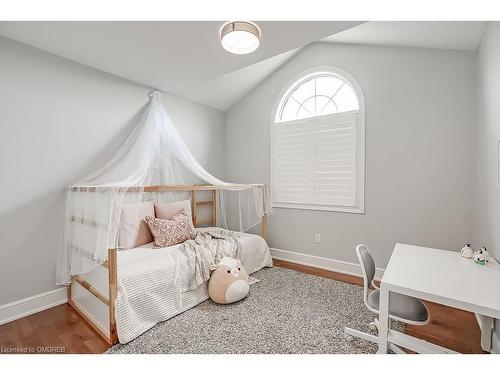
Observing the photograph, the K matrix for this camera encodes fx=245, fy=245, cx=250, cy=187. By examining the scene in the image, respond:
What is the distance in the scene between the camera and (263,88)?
3.78 meters

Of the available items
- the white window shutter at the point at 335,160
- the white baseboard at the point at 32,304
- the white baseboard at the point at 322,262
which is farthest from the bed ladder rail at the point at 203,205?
the white baseboard at the point at 32,304

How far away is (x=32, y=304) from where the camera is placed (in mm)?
2225

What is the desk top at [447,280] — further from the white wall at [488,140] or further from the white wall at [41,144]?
the white wall at [41,144]

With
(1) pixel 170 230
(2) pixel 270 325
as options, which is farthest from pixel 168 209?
(2) pixel 270 325

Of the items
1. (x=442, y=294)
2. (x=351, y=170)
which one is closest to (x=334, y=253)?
(x=351, y=170)

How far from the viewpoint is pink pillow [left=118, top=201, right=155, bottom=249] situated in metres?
2.38

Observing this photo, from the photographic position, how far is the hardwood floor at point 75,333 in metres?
1.76

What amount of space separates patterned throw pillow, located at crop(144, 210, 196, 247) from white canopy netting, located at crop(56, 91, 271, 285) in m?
0.34

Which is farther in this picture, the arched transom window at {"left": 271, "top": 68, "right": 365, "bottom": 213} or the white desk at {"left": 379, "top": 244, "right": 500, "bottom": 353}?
the arched transom window at {"left": 271, "top": 68, "right": 365, "bottom": 213}

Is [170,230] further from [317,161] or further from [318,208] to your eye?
[317,161]

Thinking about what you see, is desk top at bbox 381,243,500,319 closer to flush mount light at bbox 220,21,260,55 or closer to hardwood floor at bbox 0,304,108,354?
flush mount light at bbox 220,21,260,55

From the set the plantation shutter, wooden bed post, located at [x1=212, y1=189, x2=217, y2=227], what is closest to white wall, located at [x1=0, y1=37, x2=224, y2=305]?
wooden bed post, located at [x1=212, y1=189, x2=217, y2=227]

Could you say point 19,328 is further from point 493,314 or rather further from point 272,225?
point 493,314

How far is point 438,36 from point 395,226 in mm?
1939
